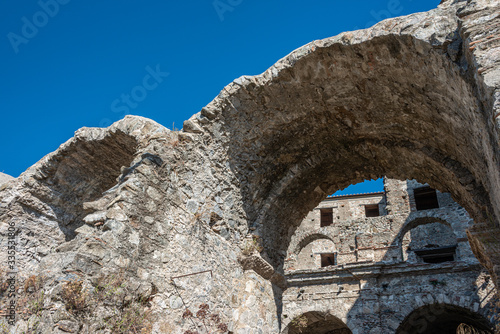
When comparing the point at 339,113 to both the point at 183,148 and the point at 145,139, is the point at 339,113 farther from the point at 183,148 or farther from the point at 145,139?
the point at 145,139

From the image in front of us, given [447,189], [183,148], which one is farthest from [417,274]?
[183,148]

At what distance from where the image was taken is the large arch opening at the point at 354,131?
443cm

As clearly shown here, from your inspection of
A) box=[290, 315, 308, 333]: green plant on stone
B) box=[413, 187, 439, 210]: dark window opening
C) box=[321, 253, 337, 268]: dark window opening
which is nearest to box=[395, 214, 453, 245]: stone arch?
box=[413, 187, 439, 210]: dark window opening

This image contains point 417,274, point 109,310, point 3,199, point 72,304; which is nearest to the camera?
point 72,304

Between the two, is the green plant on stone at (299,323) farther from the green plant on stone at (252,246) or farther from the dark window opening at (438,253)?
the dark window opening at (438,253)

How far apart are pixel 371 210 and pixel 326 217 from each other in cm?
230

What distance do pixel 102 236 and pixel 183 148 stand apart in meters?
1.73

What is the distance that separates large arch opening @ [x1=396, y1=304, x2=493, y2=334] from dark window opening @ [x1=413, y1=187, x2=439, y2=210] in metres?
5.72

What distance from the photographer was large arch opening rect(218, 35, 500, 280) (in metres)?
4.43

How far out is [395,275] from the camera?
14836 mm

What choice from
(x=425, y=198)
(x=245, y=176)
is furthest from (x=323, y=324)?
(x=245, y=176)

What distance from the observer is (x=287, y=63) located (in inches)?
207

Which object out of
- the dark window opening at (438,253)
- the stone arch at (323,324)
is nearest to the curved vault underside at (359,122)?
the stone arch at (323,324)

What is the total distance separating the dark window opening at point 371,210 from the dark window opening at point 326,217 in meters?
1.79
